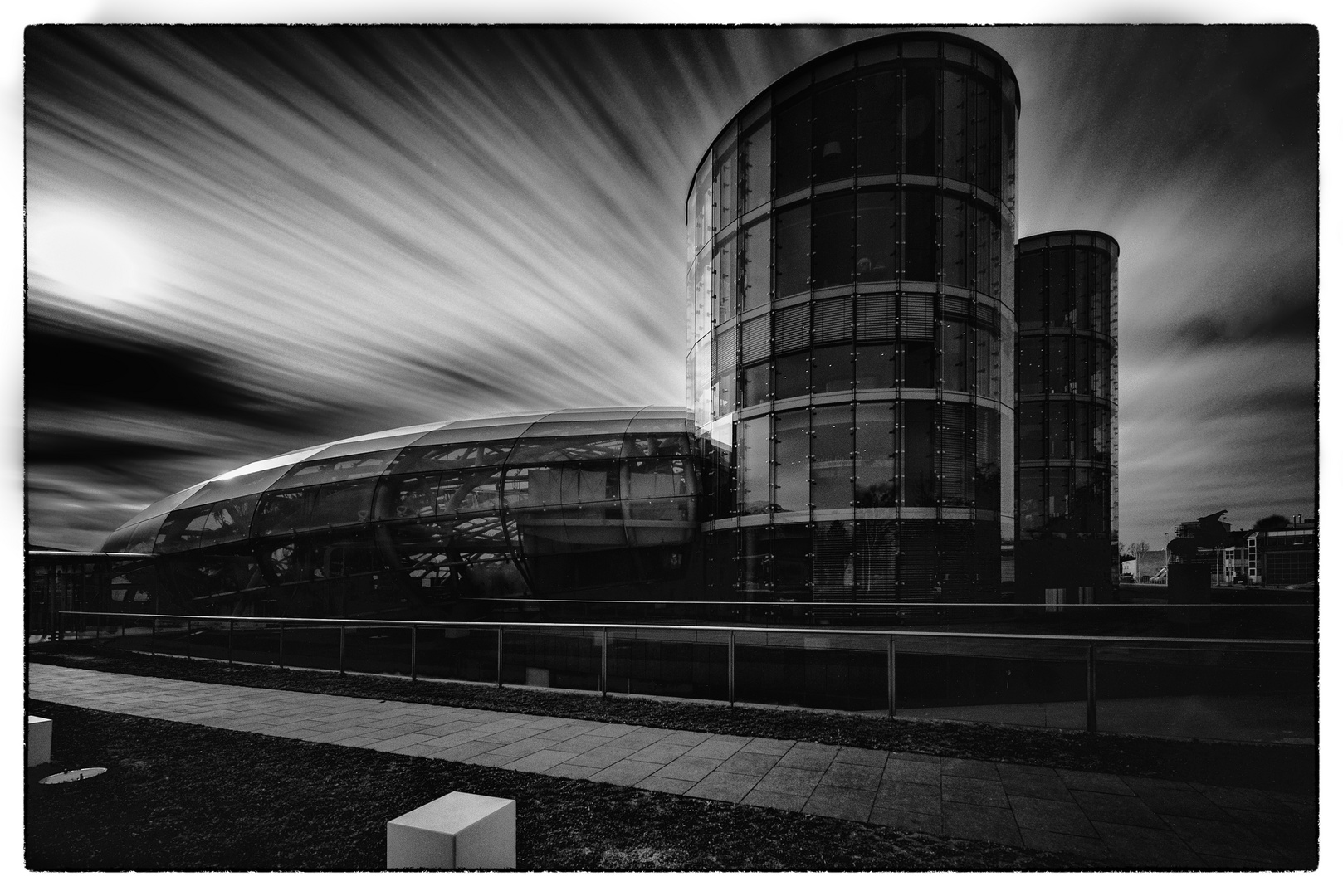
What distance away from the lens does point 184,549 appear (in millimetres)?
21484

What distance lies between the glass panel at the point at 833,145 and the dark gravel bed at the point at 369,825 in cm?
903

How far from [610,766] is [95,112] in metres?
5.31

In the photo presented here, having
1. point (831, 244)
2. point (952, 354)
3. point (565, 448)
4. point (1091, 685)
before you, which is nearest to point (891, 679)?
point (1091, 685)

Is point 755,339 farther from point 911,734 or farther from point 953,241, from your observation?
point 911,734

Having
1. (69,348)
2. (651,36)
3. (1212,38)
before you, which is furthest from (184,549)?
(1212,38)

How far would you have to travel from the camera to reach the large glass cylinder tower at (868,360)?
11.5m

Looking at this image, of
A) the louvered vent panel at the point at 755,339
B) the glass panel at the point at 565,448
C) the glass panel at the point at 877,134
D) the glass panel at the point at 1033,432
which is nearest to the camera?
the glass panel at the point at 877,134

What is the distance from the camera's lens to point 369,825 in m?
3.58

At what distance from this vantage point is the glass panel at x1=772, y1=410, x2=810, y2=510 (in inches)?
499

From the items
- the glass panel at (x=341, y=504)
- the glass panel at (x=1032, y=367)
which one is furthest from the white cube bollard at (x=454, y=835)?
the glass panel at (x=1032, y=367)

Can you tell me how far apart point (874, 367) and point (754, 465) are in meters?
2.81

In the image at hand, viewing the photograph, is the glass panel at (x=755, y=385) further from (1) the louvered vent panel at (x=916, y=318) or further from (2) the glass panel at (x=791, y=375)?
(1) the louvered vent panel at (x=916, y=318)

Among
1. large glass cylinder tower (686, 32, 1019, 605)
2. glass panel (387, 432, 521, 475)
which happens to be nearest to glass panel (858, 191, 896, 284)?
large glass cylinder tower (686, 32, 1019, 605)

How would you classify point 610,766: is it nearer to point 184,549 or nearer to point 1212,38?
point 1212,38
